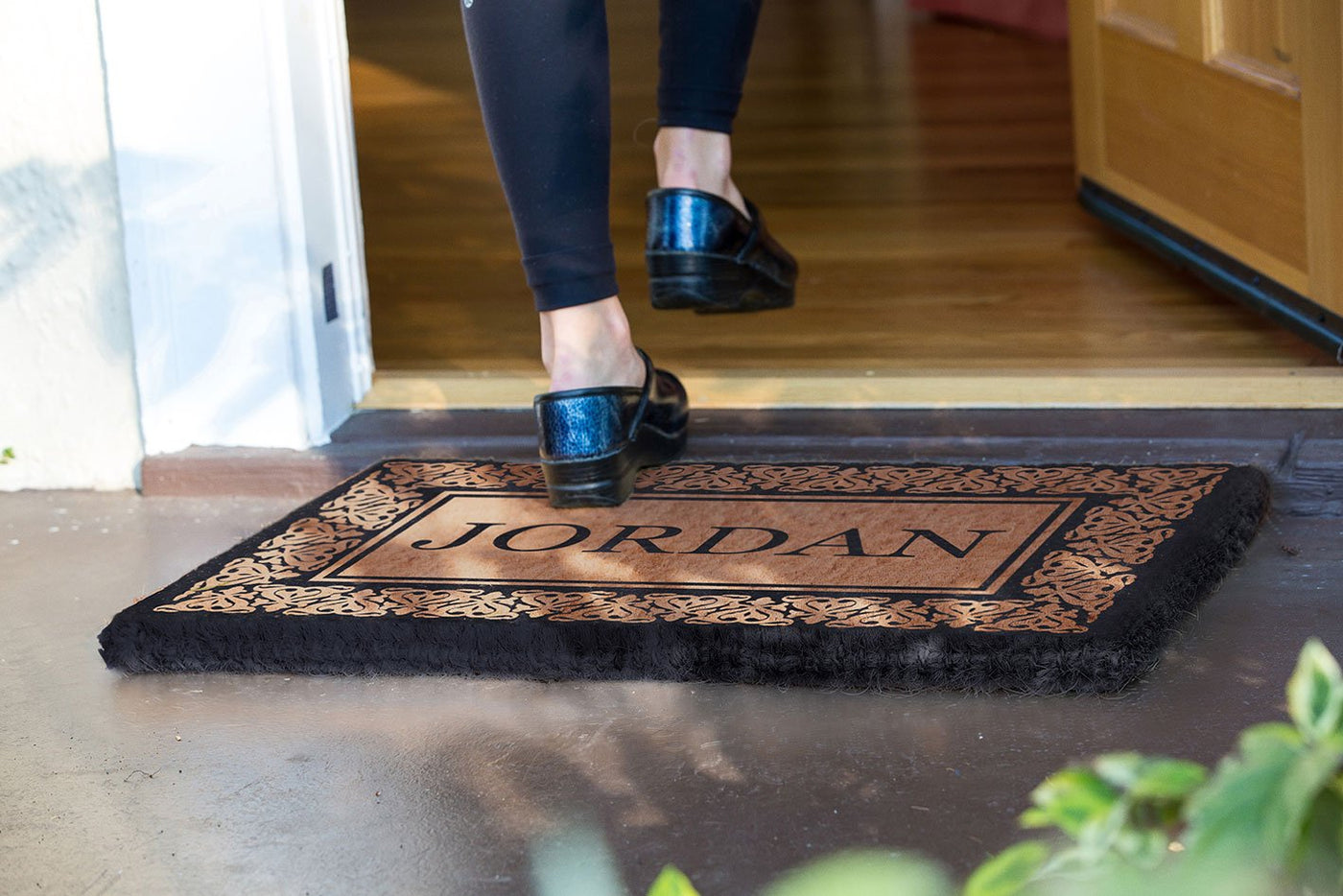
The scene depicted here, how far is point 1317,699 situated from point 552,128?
1.16 m

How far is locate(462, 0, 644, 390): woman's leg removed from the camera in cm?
131

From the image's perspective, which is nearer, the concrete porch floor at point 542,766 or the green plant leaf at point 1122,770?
the green plant leaf at point 1122,770

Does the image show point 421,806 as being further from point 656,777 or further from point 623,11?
point 623,11

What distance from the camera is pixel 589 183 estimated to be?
1.36 m

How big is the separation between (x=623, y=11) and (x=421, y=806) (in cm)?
579

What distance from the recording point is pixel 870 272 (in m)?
2.35

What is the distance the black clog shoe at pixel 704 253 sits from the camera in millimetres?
1576

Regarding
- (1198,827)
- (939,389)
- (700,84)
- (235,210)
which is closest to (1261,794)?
(1198,827)

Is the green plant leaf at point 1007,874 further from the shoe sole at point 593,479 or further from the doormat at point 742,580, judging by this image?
the shoe sole at point 593,479

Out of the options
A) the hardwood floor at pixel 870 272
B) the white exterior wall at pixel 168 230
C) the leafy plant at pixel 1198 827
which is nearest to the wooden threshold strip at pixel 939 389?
the hardwood floor at pixel 870 272

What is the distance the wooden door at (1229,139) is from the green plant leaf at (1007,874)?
1.55 metres

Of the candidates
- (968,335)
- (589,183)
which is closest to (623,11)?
(968,335)

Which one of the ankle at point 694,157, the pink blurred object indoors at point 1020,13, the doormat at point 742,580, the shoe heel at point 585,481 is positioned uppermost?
the pink blurred object indoors at point 1020,13

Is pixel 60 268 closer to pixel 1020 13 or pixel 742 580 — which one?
pixel 742 580
